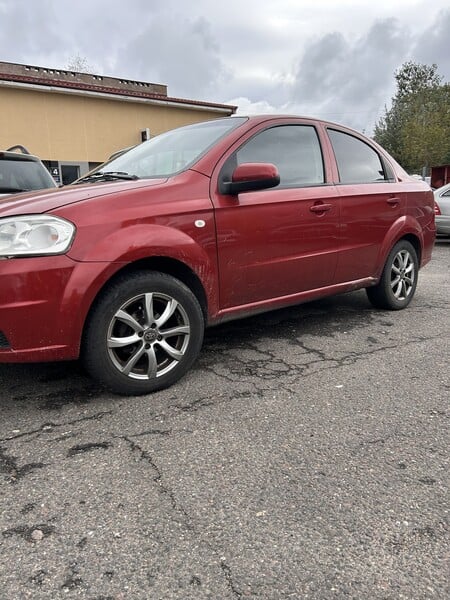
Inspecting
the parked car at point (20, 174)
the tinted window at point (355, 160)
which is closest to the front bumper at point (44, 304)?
the tinted window at point (355, 160)

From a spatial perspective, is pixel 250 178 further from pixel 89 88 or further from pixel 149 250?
pixel 89 88

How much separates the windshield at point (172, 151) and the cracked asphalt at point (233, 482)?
1.38 m

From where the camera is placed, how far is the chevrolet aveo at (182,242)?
252 centimetres

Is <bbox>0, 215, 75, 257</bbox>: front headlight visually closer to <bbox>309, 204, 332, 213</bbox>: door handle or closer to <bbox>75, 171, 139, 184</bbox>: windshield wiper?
<bbox>75, 171, 139, 184</bbox>: windshield wiper

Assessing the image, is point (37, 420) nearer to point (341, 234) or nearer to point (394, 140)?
point (341, 234)

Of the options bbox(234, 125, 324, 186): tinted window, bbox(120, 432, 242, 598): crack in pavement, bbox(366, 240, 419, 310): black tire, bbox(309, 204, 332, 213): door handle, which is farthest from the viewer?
bbox(366, 240, 419, 310): black tire

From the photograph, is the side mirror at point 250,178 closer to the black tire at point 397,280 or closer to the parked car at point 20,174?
the black tire at point 397,280

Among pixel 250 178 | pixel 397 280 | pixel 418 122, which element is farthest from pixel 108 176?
pixel 418 122

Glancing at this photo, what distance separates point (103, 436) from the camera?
→ 245cm

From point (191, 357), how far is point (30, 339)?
96 centimetres

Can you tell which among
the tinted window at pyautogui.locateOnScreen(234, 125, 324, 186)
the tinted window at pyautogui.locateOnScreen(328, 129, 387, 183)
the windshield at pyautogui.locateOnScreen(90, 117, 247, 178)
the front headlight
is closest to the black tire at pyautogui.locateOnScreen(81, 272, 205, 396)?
the front headlight

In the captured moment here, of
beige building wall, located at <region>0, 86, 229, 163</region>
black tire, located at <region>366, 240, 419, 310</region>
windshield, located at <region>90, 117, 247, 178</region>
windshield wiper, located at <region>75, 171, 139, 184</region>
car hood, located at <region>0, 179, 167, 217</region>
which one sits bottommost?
black tire, located at <region>366, 240, 419, 310</region>

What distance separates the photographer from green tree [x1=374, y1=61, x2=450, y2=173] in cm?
3262

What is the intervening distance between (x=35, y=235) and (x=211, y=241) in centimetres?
105
